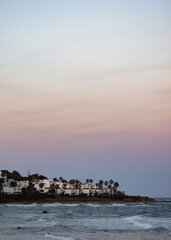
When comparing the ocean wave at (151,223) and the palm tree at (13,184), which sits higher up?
the palm tree at (13,184)

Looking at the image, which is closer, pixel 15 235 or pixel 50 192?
pixel 15 235

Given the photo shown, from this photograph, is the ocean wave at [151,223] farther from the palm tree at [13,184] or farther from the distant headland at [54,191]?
the palm tree at [13,184]

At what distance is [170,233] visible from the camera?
118 feet

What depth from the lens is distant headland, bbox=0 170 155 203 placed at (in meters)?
144

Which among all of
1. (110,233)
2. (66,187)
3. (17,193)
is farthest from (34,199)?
(110,233)

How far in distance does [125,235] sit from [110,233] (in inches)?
73.4

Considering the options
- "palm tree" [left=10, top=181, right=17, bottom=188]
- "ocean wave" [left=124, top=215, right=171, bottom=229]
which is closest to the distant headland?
"palm tree" [left=10, top=181, right=17, bottom=188]

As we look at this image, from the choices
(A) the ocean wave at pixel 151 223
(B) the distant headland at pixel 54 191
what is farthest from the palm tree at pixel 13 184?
(A) the ocean wave at pixel 151 223

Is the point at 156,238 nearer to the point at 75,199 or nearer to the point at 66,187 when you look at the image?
the point at 75,199

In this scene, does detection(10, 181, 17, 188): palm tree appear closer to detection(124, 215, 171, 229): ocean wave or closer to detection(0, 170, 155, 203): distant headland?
detection(0, 170, 155, 203): distant headland

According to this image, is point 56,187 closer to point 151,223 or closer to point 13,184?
point 13,184

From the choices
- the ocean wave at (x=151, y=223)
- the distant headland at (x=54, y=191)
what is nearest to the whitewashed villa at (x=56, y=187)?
the distant headland at (x=54, y=191)

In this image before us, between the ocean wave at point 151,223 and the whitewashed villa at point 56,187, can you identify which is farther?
the whitewashed villa at point 56,187

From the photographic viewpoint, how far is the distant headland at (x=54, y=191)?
14388 centimetres
